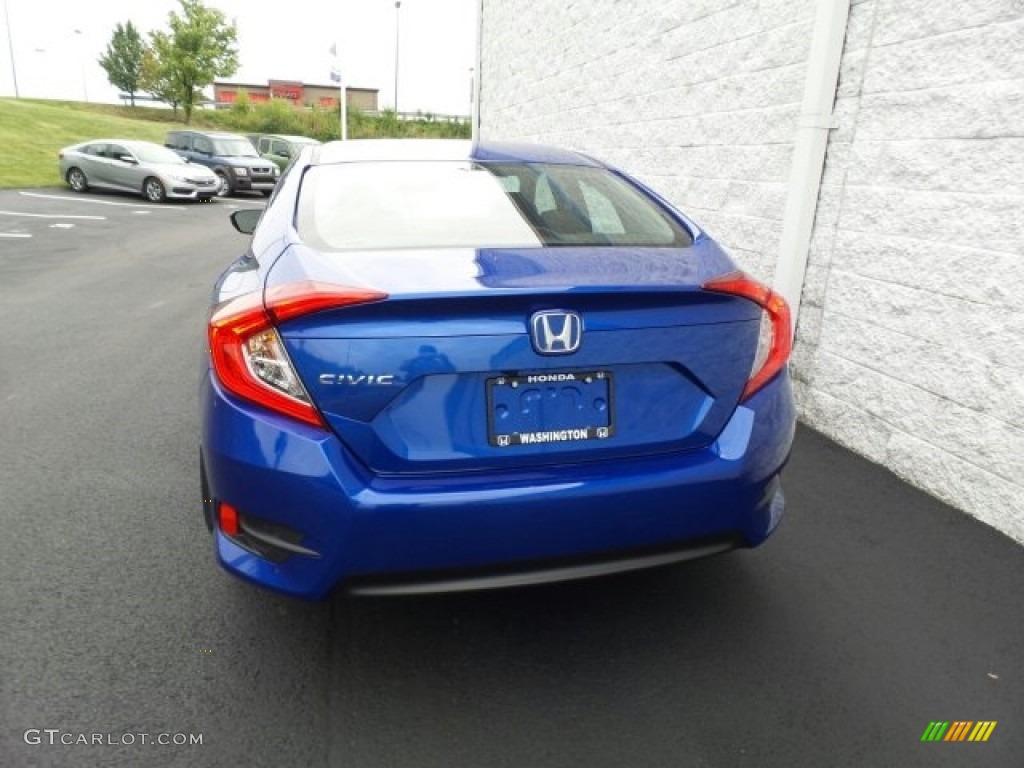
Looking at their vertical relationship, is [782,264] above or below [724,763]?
above

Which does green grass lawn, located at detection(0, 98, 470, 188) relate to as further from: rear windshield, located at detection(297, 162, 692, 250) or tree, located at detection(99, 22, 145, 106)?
rear windshield, located at detection(297, 162, 692, 250)

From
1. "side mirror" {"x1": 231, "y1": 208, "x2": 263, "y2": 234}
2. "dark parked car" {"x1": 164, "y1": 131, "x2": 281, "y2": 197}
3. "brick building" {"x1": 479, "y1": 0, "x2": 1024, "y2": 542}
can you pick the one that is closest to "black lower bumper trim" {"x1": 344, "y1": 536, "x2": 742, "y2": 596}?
"brick building" {"x1": 479, "y1": 0, "x2": 1024, "y2": 542}

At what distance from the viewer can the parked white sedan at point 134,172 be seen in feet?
59.1

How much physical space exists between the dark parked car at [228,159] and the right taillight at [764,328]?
21036 mm

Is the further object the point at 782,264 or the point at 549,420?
the point at 782,264

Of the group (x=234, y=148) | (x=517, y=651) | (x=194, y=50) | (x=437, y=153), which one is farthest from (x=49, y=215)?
(x=194, y=50)

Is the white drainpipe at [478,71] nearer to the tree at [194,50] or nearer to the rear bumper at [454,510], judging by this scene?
the rear bumper at [454,510]

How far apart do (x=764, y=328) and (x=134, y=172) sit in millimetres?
19399

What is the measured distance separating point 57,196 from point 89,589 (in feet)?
60.8

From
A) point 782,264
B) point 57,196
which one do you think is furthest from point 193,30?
point 782,264

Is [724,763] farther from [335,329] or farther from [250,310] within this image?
[250,310]

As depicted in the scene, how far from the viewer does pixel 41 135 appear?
2927 cm

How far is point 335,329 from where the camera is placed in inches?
71.2

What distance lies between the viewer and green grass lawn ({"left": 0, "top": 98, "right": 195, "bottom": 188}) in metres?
20.8
